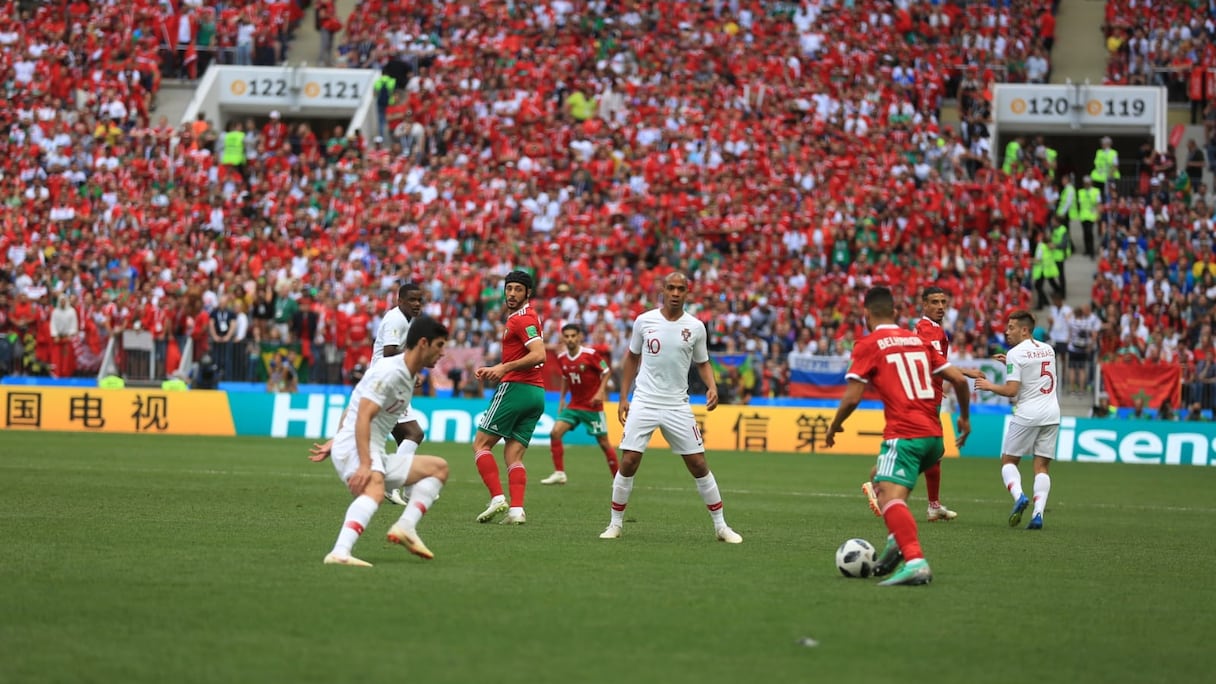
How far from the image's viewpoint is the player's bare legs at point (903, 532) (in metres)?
10.1

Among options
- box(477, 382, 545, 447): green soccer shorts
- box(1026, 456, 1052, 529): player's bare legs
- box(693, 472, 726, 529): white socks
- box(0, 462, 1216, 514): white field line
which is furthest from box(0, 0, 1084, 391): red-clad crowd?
box(693, 472, 726, 529): white socks

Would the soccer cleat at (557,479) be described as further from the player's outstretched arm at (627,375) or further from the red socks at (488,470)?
the player's outstretched arm at (627,375)

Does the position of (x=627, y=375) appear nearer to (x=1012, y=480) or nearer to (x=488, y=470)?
(x=488, y=470)

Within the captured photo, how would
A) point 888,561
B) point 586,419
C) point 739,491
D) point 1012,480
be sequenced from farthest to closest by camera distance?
point 586,419 → point 739,491 → point 1012,480 → point 888,561

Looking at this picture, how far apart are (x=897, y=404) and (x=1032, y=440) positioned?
252 inches

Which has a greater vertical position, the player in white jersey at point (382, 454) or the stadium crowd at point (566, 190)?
the stadium crowd at point (566, 190)

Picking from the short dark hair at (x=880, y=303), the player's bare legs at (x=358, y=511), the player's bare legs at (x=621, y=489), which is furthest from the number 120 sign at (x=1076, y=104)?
the player's bare legs at (x=358, y=511)

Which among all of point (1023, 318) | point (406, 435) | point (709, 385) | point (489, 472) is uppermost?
point (1023, 318)

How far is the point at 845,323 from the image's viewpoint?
3441cm

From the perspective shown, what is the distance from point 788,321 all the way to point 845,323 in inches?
50.1

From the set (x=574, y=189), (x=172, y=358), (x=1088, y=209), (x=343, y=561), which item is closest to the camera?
(x=343, y=561)

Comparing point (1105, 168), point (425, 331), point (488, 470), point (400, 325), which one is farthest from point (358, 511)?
point (1105, 168)

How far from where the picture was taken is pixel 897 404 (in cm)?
1049

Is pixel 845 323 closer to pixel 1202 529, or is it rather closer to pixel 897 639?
pixel 1202 529
